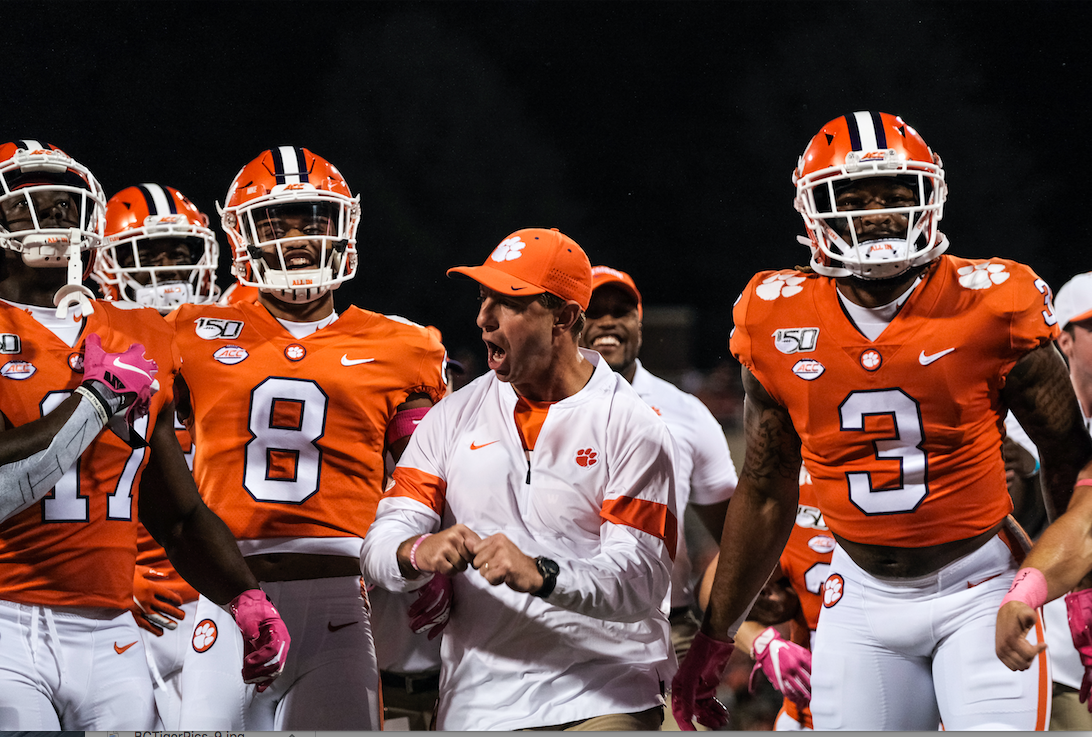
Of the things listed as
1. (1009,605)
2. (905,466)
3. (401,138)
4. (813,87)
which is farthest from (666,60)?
(1009,605)

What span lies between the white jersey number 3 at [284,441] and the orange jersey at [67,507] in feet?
0.77

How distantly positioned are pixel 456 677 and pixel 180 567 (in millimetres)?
617

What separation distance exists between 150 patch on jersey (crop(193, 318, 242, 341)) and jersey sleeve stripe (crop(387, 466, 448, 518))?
0.58m

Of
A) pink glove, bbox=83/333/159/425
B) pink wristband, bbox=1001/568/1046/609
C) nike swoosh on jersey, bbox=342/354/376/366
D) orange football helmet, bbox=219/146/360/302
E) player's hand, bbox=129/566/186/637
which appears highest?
orange football helmet, bbox=219/146/360/302

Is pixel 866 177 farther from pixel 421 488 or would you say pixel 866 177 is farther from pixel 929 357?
pixel 421 488

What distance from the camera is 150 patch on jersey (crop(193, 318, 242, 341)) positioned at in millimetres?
2279

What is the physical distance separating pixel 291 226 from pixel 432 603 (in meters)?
0.93

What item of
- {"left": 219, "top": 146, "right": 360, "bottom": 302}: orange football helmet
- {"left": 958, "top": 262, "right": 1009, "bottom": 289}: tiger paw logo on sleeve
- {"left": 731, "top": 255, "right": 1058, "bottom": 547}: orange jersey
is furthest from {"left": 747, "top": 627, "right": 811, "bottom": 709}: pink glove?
{"left": 219, "top": 146, "right": 360, "bottom": 302}: orange football helmet

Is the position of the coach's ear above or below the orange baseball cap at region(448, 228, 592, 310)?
below

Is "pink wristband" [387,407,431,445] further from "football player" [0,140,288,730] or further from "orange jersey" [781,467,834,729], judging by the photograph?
"orange jersey" [781,467,834,729]

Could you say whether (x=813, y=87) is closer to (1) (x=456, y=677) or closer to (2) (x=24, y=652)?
(1) (x=456, y=677)

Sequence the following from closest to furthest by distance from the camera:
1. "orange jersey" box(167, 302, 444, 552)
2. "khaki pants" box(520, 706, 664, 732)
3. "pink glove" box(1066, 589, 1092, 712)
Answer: "khaki pants" box(520, 706, 664, 732)
"pink glove" box(1066, 589, 1092, 712)
"orange jersey" box(167, 302, 444, 552)

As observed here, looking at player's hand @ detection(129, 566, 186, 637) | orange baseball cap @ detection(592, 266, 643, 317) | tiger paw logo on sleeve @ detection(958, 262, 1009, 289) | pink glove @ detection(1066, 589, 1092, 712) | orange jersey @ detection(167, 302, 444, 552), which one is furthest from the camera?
orange baseball cap @ detection(592, 266, 643, 317)

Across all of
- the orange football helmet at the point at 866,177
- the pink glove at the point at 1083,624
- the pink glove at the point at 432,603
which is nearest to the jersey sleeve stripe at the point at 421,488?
the pink glove at the point at 432,603
